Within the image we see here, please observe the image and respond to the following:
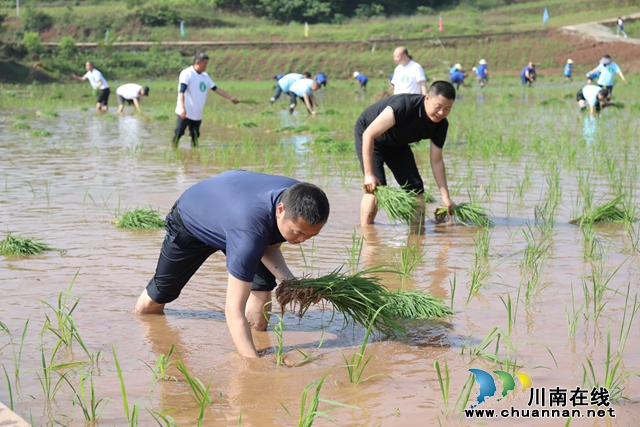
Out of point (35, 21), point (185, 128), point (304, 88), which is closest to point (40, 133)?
point (185, 128)

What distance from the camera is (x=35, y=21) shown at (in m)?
50.8

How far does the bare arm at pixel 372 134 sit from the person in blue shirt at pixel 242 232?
204 centimetres

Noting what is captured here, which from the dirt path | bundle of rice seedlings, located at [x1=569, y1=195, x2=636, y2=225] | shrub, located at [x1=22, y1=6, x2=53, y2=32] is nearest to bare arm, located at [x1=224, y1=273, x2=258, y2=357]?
bundle of rice seedlings, located at [x1=569, y1=195, x2=636, y2=225]

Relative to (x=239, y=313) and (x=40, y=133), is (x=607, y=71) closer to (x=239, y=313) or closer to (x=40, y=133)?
(x=40, y=133)

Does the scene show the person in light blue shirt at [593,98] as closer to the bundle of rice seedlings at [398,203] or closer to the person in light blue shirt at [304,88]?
the person in light blue shirt at [304,88]

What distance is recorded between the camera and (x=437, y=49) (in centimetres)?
4153

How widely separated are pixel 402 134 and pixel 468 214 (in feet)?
3.13

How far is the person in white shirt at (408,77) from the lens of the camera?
976 centimetres

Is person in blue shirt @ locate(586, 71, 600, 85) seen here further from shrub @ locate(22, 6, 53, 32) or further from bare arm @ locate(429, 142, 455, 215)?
shrub @ locate(22, 6, 53, 32)

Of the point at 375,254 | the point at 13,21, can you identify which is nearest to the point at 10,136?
the point at 375,254

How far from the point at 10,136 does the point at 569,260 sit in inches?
396

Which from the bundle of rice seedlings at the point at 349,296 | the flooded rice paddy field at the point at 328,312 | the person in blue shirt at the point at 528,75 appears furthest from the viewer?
the person in blue shirt at the point at 528,75

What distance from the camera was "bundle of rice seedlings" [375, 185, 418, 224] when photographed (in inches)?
230

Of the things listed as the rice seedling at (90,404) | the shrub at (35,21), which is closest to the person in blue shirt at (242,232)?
the rice seedling at (90,404)
